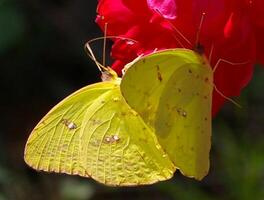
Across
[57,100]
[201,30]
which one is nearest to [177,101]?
[201,30]

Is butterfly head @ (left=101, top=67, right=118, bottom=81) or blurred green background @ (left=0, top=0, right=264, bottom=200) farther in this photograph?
blurred green background @ (left=0, top=0, right=264, bottom=200)

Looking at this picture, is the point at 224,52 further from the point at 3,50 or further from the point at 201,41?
the point at 3,50

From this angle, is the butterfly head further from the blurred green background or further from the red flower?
the blurred green background

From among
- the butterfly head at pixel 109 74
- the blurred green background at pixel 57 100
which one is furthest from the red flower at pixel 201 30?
the blurred green background at pixel 57 100

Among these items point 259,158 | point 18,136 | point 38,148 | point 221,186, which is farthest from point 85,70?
point 38,148

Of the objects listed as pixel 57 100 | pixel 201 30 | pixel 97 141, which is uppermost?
pixel 201 30

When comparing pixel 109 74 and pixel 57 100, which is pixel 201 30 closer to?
pixel 109 74

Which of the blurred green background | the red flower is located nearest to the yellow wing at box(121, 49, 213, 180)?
the red flower

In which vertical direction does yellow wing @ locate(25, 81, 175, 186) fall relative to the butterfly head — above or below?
below
